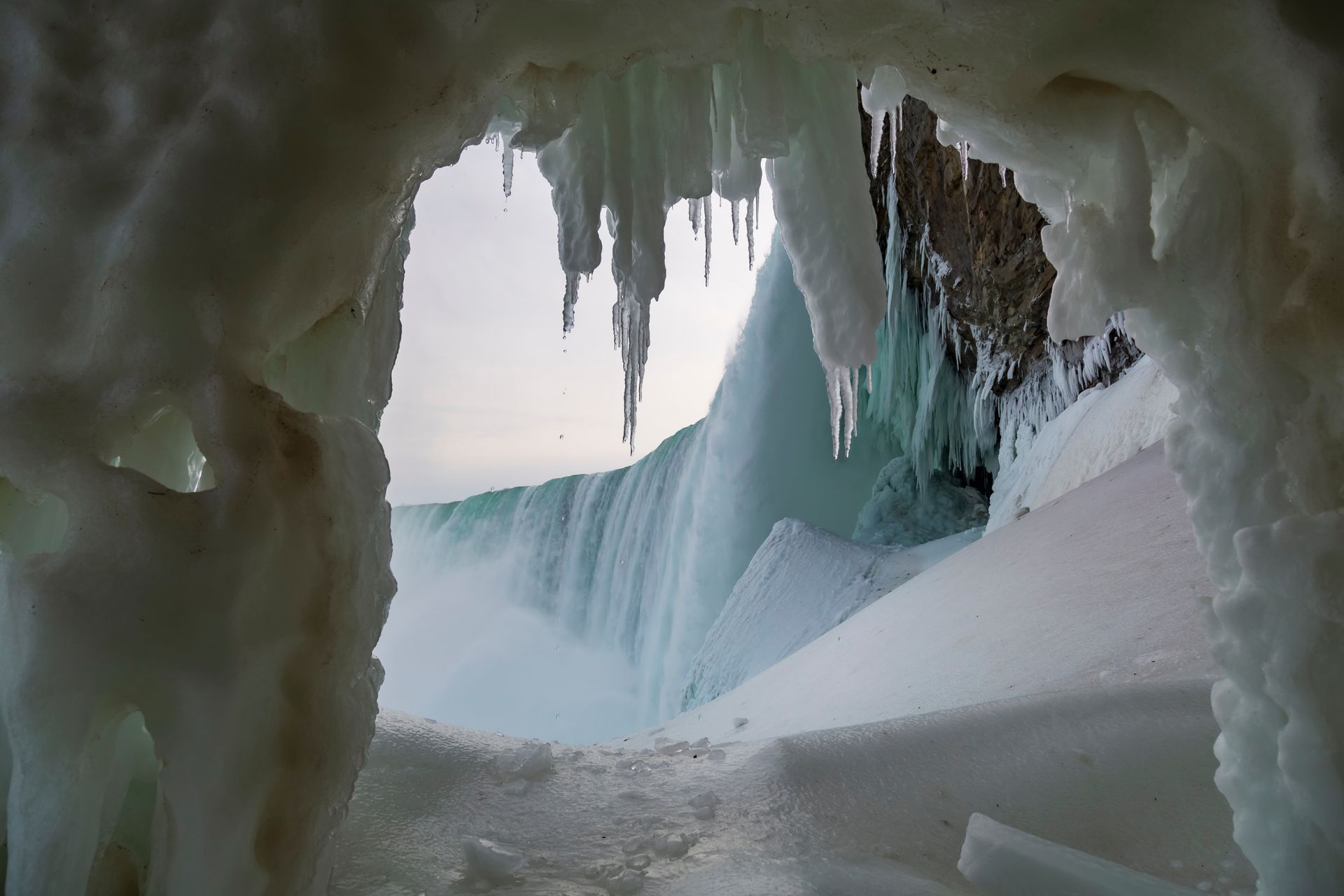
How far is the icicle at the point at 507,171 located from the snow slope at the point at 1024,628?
211 centimetres

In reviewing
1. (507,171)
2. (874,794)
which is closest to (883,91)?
(507,171)

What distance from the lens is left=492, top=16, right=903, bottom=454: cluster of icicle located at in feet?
5.15

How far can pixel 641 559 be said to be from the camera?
9.98 meters

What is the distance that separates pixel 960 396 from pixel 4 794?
29.0ft

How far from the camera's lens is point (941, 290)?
8016mm

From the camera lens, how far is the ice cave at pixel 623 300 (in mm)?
1017

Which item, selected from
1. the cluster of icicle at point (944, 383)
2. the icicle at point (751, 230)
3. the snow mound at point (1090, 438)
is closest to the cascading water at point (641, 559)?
the cluster of icicle at point (944, 383)

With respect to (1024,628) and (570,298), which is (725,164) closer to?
(570,298)

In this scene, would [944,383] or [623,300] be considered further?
[944,383]

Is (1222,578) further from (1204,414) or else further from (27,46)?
(27,46)

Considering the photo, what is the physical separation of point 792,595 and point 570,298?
14.1 feet

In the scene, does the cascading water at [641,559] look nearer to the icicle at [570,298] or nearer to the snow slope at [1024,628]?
the snow slope at [1024,628]

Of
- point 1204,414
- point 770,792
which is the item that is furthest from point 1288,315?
point 770,792

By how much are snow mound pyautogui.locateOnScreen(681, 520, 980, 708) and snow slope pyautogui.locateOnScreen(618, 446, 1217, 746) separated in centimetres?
121
